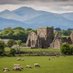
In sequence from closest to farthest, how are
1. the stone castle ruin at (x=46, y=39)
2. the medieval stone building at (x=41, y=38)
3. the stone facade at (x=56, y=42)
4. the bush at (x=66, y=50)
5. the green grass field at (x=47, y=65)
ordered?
the green grass field at (x=47, y=65) → the bush at (x=66, y=50) → the stone facade at (x=56, y=42) → the stone castle ruin at (x=46, y=39) → the medieval stone building at (x=41, y=38)

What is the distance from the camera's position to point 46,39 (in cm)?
10206

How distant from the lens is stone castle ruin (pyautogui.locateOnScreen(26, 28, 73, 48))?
314 ft

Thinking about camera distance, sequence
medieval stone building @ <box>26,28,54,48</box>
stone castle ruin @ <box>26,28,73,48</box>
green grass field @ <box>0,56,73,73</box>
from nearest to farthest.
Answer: green grass field @ <box>0,56,73,73</box> < stone castle ruin @ <box>26,28,73,48</box> < medieval stone building @ <box>26,28,54,48</box>

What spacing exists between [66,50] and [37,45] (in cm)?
2779

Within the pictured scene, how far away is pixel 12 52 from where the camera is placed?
69125mm

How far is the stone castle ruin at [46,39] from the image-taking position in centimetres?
9557

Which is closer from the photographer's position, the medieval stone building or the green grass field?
the green grass field

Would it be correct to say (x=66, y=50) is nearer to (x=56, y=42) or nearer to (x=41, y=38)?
(x=56, y=42)

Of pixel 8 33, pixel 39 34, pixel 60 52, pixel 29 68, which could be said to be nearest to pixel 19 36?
pixel 8 33

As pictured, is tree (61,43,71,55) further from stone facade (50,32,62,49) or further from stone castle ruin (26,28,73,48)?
stone castle ruin (26,28,73,48)

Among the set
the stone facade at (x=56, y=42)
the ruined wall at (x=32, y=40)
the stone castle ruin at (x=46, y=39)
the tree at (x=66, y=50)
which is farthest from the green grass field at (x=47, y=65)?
the ruined wall at (x=32, y=40)

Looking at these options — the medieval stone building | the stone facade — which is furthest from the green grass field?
the medieval stone building

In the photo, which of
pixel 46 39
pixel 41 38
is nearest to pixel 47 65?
pixel 46 39

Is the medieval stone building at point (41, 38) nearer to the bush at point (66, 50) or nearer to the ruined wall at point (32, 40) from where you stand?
the ruined wall at point (32, 40)
